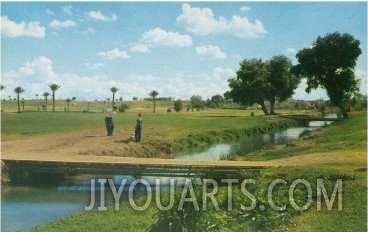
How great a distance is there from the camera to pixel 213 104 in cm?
15700

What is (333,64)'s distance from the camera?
72688mm

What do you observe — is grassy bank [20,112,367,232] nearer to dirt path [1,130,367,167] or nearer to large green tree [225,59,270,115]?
dirt path [1,130,367,167]

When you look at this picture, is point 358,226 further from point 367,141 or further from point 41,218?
point 367,141

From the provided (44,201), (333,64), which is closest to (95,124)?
(44,201)

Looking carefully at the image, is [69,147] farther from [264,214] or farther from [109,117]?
[264,214]

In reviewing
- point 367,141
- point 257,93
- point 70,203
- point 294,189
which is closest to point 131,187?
point 70,203

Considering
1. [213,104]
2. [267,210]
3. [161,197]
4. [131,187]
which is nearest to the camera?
[267,210]

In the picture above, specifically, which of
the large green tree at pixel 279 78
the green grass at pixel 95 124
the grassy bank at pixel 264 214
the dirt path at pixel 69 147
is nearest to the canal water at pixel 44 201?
the grassy bank at pixel 264 214

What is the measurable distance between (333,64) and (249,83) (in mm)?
22698

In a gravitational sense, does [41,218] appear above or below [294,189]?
below

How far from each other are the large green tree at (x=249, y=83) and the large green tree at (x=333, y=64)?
13435mm

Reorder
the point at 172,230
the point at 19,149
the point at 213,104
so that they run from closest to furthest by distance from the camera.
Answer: the point at 172,230 < the point at 19,149 < the point at 213,104

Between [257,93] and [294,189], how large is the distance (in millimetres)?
77730

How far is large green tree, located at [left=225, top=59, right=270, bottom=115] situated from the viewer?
91.3 metres
